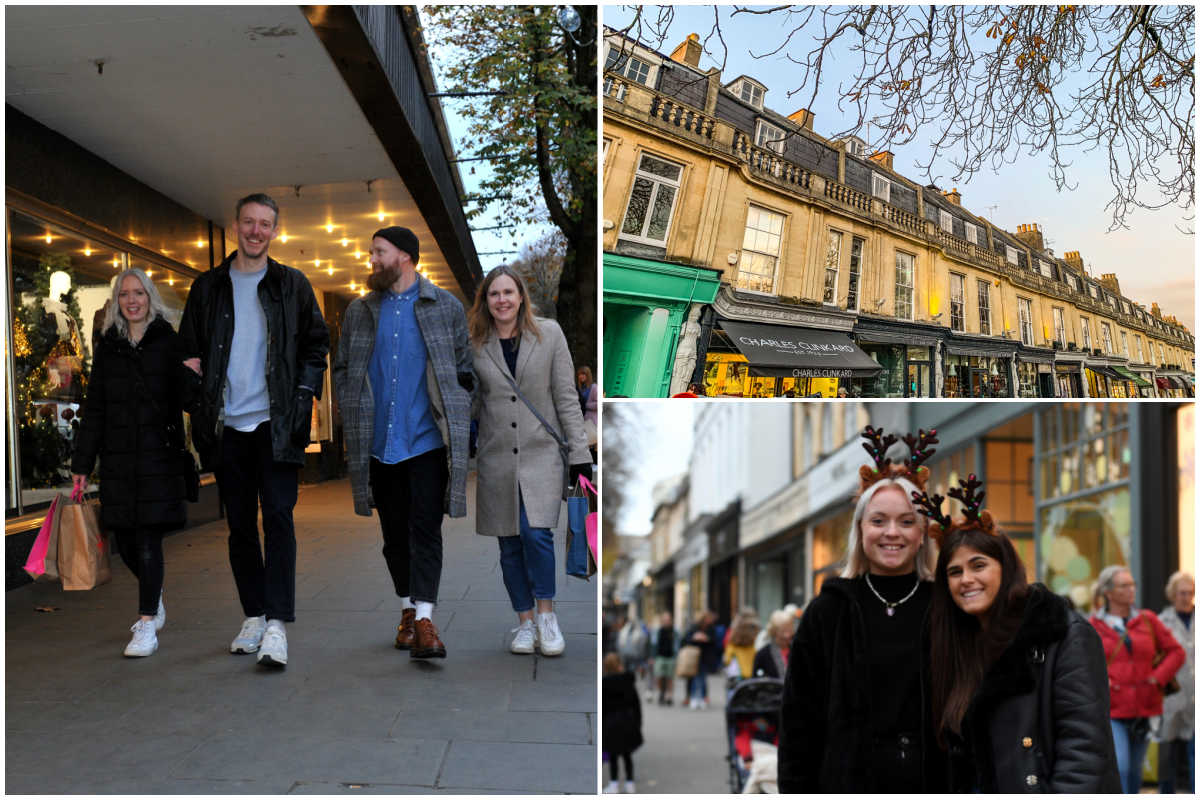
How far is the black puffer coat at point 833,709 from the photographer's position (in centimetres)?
255

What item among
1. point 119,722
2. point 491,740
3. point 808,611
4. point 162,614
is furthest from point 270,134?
point 808,611

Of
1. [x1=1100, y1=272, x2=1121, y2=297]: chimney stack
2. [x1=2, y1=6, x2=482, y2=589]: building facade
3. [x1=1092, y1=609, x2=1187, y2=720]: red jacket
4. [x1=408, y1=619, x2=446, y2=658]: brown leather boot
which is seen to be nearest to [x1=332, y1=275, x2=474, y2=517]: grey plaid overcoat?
[x1=408, y1=619, x2=446, y2=658]: brown leather boot

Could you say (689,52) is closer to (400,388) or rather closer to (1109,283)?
(1109,283)

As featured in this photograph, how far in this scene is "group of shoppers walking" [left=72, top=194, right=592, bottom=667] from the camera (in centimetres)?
410

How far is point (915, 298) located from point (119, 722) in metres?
3.06

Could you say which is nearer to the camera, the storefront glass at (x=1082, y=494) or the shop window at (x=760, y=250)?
the shop window at (x=760, y=250)

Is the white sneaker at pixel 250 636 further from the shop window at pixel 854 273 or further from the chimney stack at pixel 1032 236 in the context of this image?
the chimney stack at pixel 1032 236

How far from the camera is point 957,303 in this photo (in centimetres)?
270

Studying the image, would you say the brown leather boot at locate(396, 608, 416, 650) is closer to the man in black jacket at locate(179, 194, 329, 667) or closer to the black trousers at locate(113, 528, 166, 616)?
the man in black jacket at locate(179, 194, 329, 667)

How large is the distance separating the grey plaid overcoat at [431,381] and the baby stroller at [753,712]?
2707mm

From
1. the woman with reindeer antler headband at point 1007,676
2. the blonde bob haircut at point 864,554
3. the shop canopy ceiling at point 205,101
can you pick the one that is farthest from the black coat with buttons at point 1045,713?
the shop canopy ceiling at point 205,101

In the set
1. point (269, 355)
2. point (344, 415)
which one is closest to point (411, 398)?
point (344, 415)

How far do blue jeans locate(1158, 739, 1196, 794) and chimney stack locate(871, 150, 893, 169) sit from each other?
173 inches

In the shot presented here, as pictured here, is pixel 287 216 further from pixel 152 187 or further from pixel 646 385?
pixel 646 385
